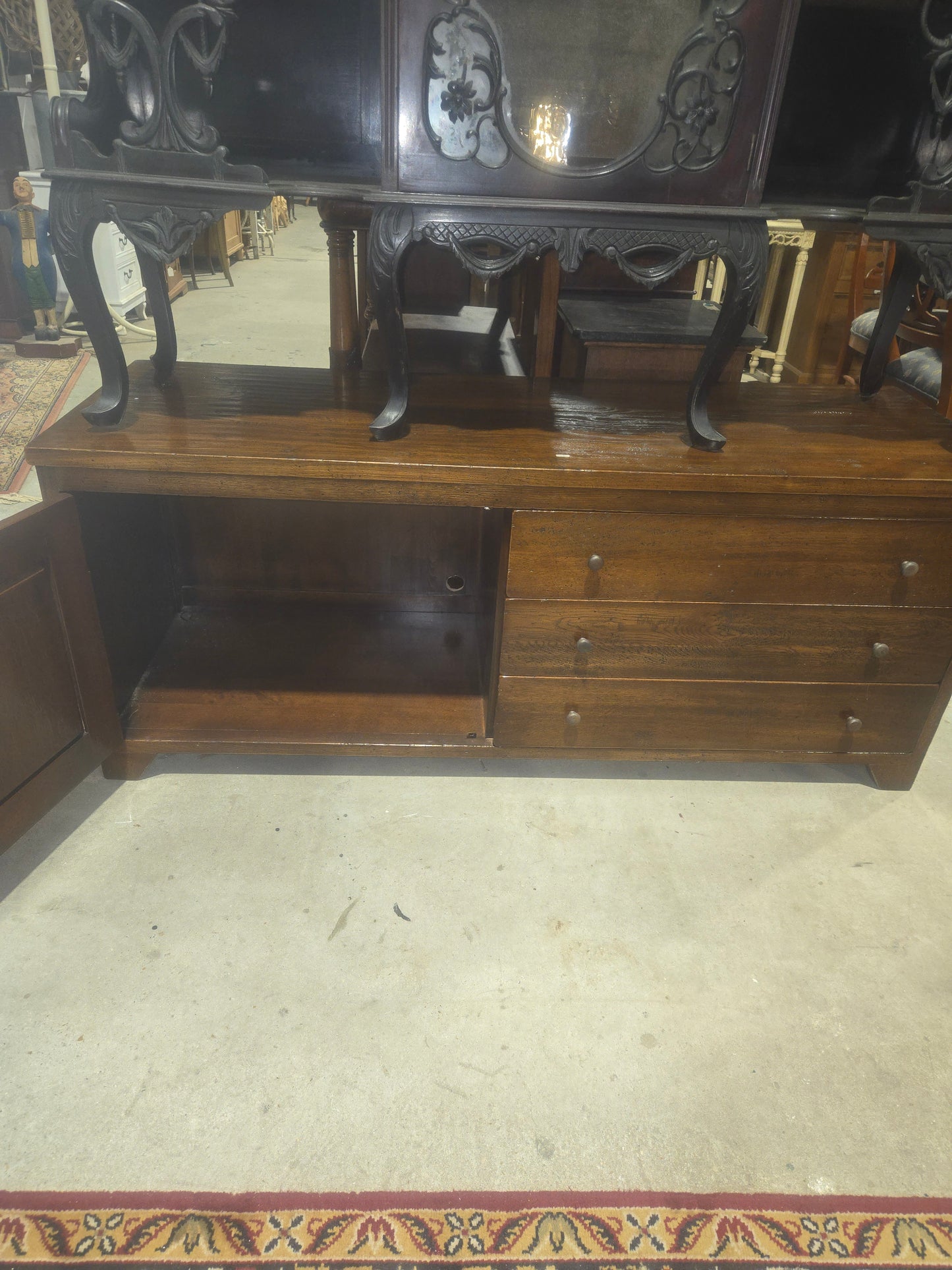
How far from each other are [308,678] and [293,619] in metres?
0.25

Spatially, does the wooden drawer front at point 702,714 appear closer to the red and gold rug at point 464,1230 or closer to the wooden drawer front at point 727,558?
the wooden drawer front at point 727,558

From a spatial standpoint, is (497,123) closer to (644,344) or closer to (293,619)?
(644,344)

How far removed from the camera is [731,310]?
1.41 m

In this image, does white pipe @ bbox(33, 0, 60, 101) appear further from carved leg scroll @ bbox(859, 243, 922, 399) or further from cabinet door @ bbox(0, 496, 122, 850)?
carved leg scroll @ bbox(859, 243, 922, 399)

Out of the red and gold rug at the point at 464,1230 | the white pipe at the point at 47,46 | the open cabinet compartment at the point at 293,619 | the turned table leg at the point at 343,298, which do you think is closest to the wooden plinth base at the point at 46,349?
the white pipe at the point at 47,46

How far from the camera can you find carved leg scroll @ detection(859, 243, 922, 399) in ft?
5.68

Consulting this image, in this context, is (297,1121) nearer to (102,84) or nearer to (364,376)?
(364,376)

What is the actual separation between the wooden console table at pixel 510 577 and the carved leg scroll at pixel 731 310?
53 mm

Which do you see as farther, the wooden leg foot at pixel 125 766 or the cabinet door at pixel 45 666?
the wooden leg foot at pixel 125 766

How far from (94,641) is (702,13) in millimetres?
1389

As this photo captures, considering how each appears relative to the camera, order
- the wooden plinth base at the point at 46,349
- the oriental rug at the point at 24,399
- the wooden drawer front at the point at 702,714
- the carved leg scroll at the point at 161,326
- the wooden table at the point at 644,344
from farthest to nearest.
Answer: the wooden plinth base at the point at 46,349 → the oriental rug at the point at 24,399 → the wooden table at the point at 644,344 → the carved leg scroll at the point at 161,326 → the wooden drawer front at the point at 702,714

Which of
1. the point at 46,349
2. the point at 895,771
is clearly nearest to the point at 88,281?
the point at 895,771

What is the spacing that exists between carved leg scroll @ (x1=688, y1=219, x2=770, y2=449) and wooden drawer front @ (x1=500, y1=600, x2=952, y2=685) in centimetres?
33

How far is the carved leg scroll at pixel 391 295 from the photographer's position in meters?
1.32
